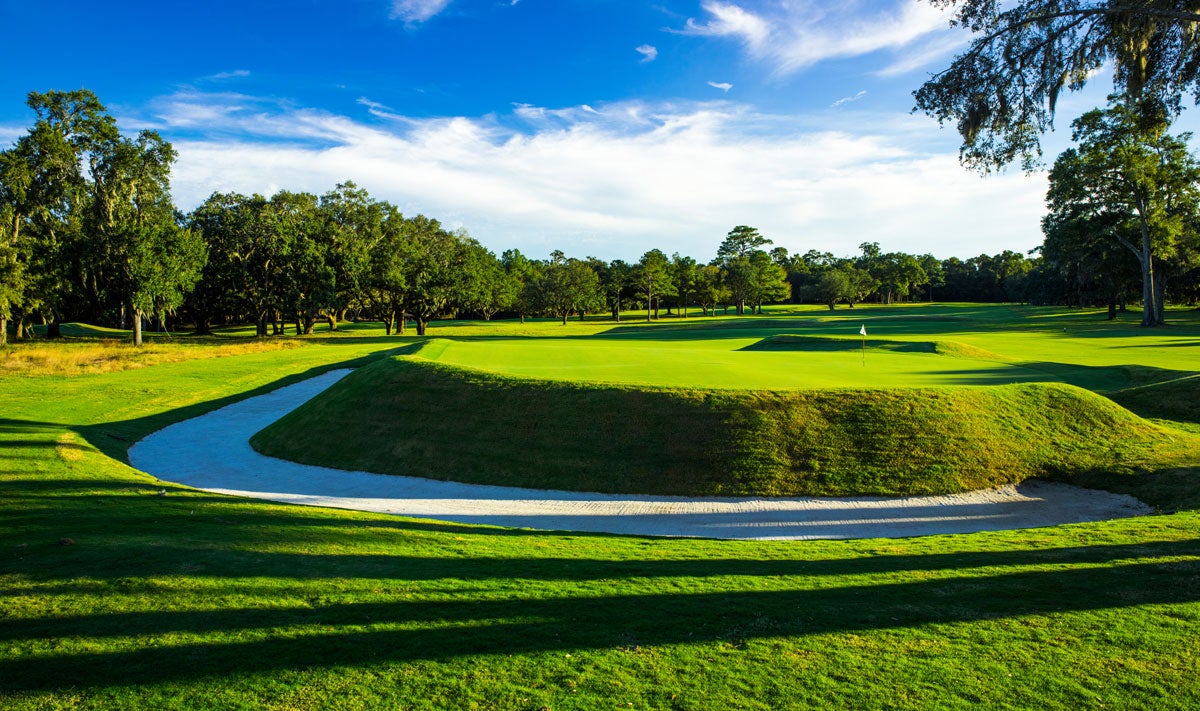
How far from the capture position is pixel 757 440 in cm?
1466

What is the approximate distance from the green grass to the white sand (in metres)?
2.03

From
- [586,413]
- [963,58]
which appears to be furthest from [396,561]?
[963,58]

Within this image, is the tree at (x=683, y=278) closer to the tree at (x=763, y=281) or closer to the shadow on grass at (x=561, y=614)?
the tree at (x=763, y=281)

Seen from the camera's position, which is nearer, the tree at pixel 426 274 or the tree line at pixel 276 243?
the tree line at pixel 276 243

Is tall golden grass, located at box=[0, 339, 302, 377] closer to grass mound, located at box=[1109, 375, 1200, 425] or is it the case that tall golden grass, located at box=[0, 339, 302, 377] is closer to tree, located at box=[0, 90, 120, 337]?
tree, located at box=[0, 90, 120, 337]

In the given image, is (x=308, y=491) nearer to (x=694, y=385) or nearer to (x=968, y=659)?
(x=694, y=385)

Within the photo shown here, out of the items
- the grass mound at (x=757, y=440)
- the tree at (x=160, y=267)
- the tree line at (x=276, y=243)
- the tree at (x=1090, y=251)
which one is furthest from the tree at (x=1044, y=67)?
the tree at (x=160, y=267)

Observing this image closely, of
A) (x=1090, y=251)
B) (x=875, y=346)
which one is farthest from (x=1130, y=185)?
(x=875, y=346)

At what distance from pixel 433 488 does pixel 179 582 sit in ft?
28.4

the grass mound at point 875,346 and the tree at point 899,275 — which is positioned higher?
the tree at point 899,275

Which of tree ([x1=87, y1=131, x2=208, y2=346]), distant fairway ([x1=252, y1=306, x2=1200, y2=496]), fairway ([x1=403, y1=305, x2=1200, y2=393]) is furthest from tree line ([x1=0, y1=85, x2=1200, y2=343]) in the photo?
distant fairway ([x1=252, y1=306, x2=1200, y2=496])

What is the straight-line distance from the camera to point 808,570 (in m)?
8.05

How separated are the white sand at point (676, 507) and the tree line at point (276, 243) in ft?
113

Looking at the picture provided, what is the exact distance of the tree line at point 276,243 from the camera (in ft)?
164
